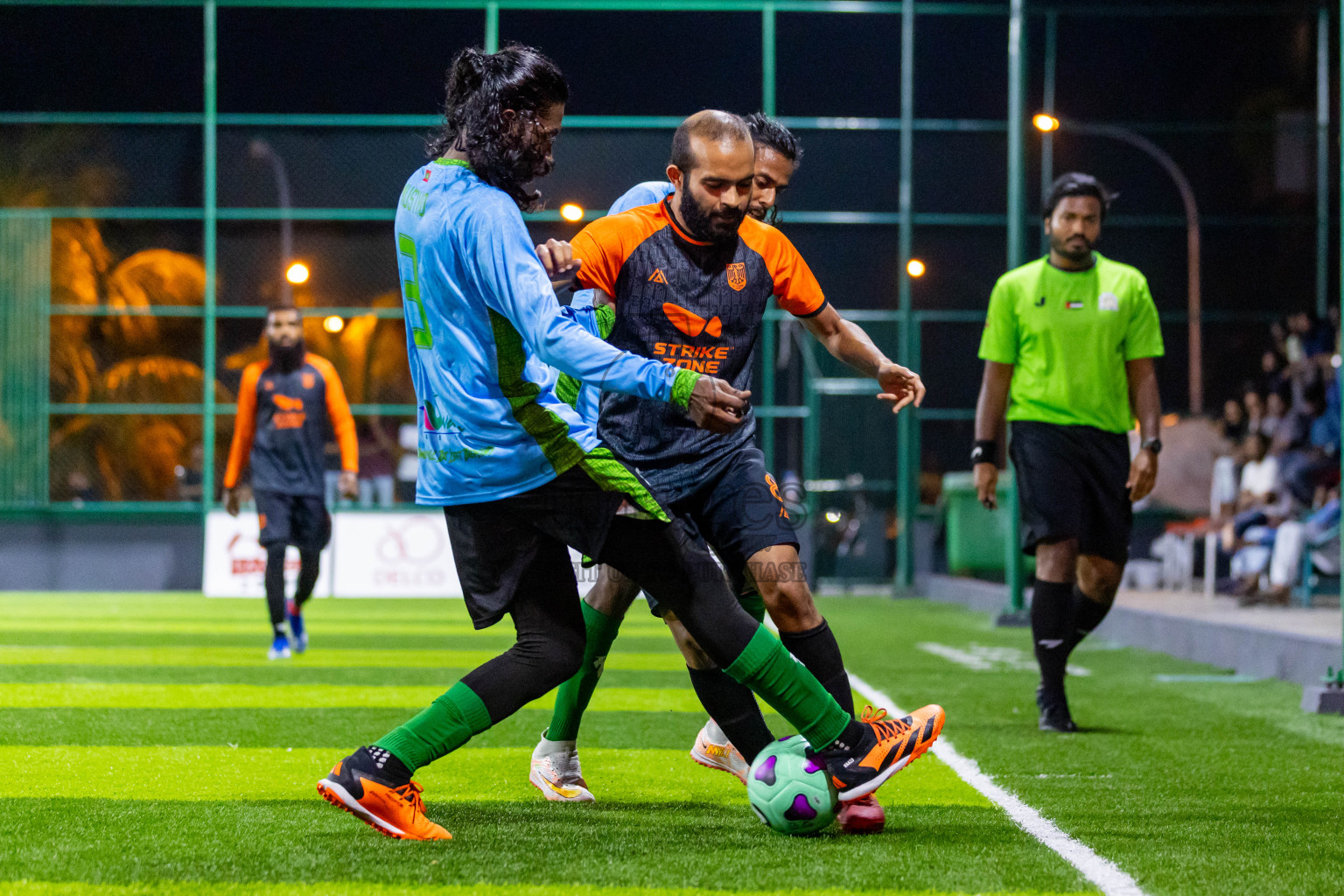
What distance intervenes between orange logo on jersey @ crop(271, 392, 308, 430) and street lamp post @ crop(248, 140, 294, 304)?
14.5m

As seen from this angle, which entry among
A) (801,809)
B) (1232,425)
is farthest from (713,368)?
(1232,425)

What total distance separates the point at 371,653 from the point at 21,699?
3412 mm

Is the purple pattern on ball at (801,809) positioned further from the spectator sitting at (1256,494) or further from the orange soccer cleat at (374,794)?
the spectator sitting at (1256,494)

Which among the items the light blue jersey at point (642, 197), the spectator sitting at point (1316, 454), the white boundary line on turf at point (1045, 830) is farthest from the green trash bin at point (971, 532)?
the light blue jersey at point (642, 197)

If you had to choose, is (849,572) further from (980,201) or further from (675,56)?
(675,56)

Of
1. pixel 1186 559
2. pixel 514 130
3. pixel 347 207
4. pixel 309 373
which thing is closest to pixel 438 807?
pixel 514 130

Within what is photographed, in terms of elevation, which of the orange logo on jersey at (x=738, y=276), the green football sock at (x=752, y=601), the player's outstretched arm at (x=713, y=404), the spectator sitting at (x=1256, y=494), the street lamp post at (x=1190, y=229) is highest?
the street lamp post at (x=1190, y=229)

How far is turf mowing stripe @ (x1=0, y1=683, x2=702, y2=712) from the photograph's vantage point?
7641mm

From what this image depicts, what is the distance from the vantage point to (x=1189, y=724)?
698 cm

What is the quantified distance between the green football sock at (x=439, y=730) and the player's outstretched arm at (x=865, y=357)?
138cm

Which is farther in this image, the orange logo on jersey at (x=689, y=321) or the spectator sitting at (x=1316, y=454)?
the spectator sitting at (x=1316, y=454)

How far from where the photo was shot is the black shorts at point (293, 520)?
10.1m

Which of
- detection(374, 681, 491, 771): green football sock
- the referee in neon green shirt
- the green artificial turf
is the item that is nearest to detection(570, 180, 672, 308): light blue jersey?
detection(374, 681, 491, 771): green football sock

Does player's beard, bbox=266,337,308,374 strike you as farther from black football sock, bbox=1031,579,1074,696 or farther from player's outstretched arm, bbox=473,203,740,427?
player's outstretched arm, bbox=473,203,740,427
